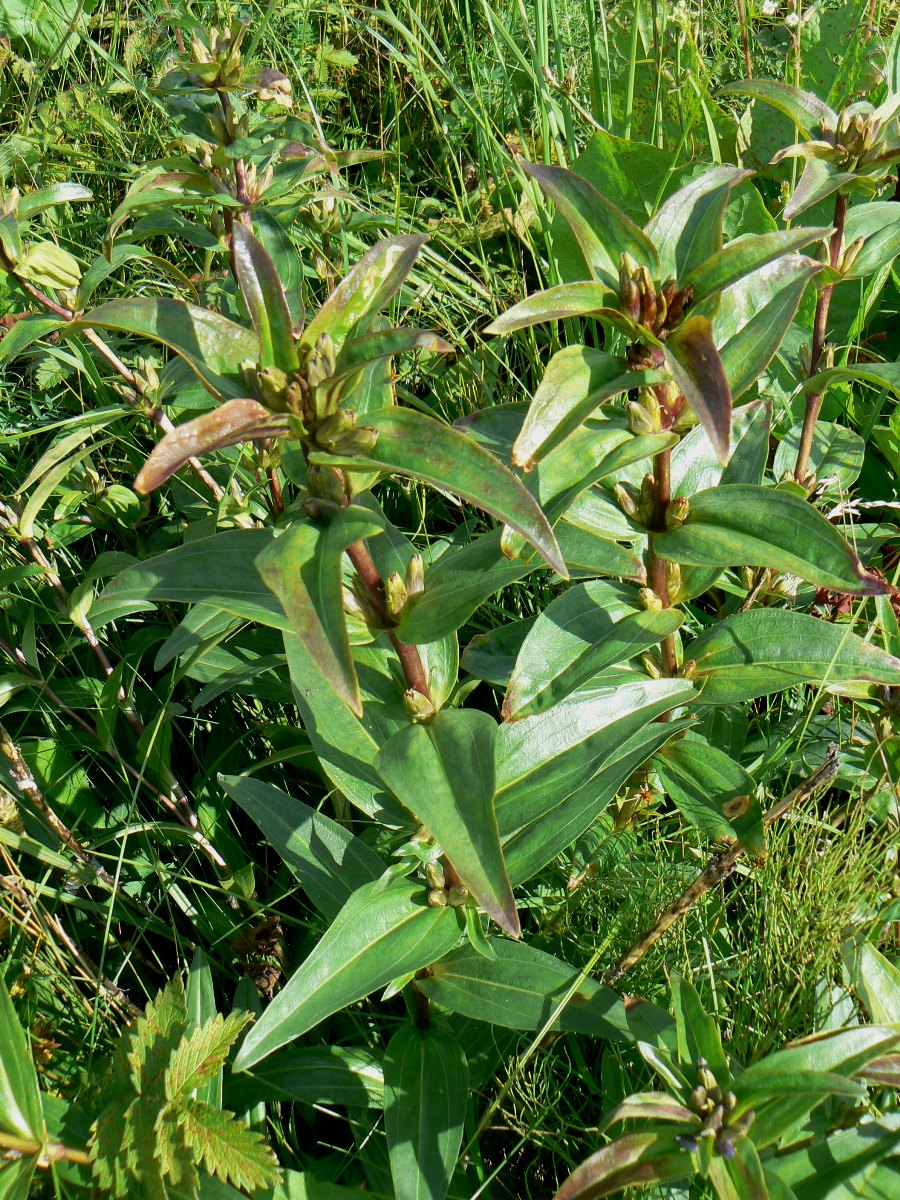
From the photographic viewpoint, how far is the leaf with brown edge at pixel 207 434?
3.43 feet

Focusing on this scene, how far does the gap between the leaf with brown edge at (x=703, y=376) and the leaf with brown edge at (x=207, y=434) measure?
506 mm

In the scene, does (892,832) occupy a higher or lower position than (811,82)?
lower

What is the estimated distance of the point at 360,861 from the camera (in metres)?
1.69

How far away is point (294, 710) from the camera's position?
7.63ft

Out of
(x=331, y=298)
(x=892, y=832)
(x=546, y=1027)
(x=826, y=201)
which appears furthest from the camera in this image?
(x=826, y=201)

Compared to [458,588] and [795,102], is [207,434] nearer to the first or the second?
[458,588]

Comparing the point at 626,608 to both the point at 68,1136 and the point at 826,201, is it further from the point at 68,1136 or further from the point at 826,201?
the point at 826,201

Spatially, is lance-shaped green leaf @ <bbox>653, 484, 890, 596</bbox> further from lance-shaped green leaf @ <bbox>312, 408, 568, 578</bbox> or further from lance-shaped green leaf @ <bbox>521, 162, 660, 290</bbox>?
lance-shaped green leaf @ <bbox>312, 408, 568, 578</bbox>

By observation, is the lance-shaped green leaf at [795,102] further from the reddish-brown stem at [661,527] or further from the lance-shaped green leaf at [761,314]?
the reddish-brown stem at [661,527]

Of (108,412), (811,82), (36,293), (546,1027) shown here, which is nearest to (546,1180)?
(546,1027)

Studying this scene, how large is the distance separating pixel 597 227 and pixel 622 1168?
125 centimetres

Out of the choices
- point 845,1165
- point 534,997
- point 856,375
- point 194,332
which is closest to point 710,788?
point 534,997

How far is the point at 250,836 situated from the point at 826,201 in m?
2.32

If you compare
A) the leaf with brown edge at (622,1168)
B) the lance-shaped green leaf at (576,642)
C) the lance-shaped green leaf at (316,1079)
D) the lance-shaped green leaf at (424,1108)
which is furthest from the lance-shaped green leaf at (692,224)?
the lance-shaped green leaf at (316,1079)
